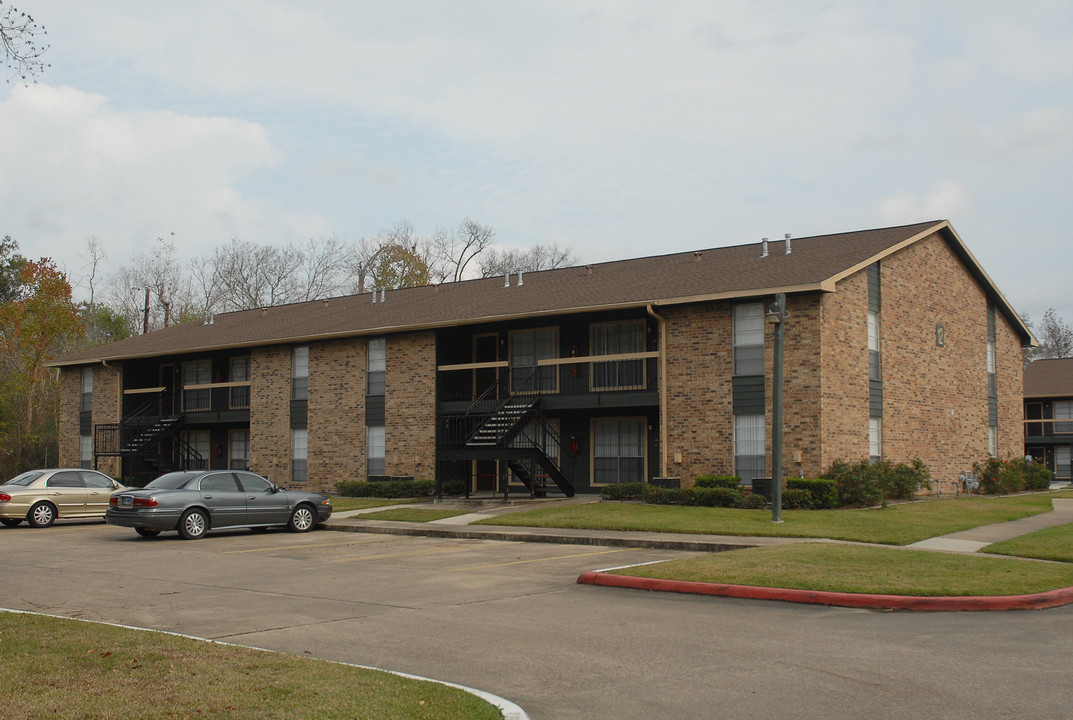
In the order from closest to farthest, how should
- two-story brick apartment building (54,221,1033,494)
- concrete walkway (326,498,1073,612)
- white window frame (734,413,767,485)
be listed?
concrete walkway (326,498,1073,612), white window frame (734,413,767,485), two-story brick apartment building (54,221,1033,494)

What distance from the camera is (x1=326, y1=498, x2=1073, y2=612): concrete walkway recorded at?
35.3 ft

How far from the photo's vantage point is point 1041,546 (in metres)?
15.5

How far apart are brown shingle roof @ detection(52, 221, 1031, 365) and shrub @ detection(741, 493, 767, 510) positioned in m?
4.84

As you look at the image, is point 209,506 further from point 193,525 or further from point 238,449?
point 238,449

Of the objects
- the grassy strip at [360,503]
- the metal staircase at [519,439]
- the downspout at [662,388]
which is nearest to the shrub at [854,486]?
the downspout at [662,388]

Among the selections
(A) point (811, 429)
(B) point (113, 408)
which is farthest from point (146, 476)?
(A) point (811, 429)

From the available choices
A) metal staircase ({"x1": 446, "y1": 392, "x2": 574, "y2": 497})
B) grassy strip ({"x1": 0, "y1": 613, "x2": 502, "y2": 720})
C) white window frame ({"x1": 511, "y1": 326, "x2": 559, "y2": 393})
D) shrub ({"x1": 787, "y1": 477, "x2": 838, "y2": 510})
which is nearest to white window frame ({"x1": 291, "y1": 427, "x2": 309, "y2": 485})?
metal staircase ({"x1": 446, "y1": 392, "x2": 574, "y2": 497})

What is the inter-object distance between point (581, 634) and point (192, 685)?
12.6 feet

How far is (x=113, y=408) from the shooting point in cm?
4012

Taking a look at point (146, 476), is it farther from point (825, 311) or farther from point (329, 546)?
point (825, 311)

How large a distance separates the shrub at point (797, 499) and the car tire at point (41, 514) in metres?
16.9

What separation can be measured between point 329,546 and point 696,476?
34.2 ft

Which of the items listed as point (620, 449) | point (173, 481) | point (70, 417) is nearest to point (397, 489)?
point (620, 449)

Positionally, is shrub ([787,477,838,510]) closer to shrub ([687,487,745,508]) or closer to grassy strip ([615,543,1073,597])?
shrub ([687,487,745,508])
